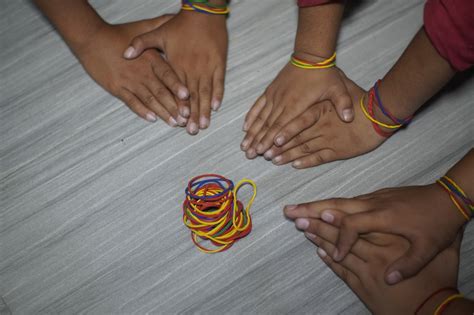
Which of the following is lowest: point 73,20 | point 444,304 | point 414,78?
point 444,304

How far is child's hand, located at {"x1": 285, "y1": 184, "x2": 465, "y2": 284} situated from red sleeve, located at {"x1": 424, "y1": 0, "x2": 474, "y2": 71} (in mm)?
250

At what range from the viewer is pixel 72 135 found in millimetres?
1079

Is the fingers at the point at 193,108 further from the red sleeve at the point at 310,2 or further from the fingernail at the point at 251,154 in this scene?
the red sleeve at the point at 310,2

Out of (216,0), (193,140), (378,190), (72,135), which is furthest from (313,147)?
(72,135)

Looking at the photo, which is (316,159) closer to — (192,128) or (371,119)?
(371,119)

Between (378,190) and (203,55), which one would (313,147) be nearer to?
(378,190)

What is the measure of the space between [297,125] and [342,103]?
11cm

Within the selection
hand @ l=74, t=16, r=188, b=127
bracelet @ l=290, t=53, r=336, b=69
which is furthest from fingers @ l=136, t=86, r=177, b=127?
bracelet @ l=290, t=53, r=336, b=69

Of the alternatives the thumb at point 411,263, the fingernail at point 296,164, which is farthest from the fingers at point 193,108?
the thumb at point 411,263

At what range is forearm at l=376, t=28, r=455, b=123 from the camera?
0.81m

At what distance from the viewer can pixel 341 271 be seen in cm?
86

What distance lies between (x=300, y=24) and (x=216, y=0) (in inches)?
9.9

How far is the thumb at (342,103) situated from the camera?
0.97m

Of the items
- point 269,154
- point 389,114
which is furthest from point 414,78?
point 269,154
